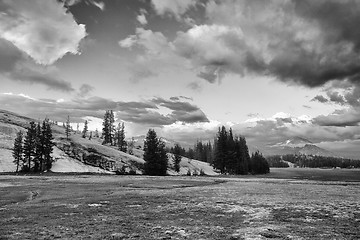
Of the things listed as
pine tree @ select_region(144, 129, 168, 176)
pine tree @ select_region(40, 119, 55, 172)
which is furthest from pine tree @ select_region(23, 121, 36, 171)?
pine tree @ select_region(144, 129, 168, 176)

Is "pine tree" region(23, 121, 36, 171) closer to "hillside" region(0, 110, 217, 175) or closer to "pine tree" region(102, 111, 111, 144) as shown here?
"hillside" region(0, 110, 217, 175)

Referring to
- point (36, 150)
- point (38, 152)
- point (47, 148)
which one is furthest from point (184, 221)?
point (38, 152)

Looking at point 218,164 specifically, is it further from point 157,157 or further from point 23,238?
point 23,238

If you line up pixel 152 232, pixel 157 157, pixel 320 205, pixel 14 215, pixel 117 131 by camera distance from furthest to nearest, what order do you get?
1. pixel 117 131
2. pixel 157 157
3. pixel 320 205
4. pixel 14 215
5. pixel 152 232

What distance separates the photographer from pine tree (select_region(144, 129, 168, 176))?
9206 centimetres

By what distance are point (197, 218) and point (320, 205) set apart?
38.2 feet

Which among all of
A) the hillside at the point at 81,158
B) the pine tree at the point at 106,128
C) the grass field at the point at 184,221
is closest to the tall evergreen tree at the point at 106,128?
the pine tree at the point at 106,128

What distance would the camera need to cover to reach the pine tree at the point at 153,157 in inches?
3625

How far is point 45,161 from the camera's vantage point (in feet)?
317

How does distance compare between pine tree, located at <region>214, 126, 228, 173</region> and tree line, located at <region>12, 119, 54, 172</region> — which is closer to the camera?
tree line, located at <region>12, 119, 54, 172</region>

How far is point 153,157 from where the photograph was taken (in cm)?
9231

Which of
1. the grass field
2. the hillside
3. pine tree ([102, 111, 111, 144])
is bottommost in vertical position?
the grass field

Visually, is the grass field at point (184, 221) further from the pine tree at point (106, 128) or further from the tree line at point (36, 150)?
the pine tree at point (106, 128)

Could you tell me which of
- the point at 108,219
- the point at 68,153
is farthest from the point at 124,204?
the point at 68,153
